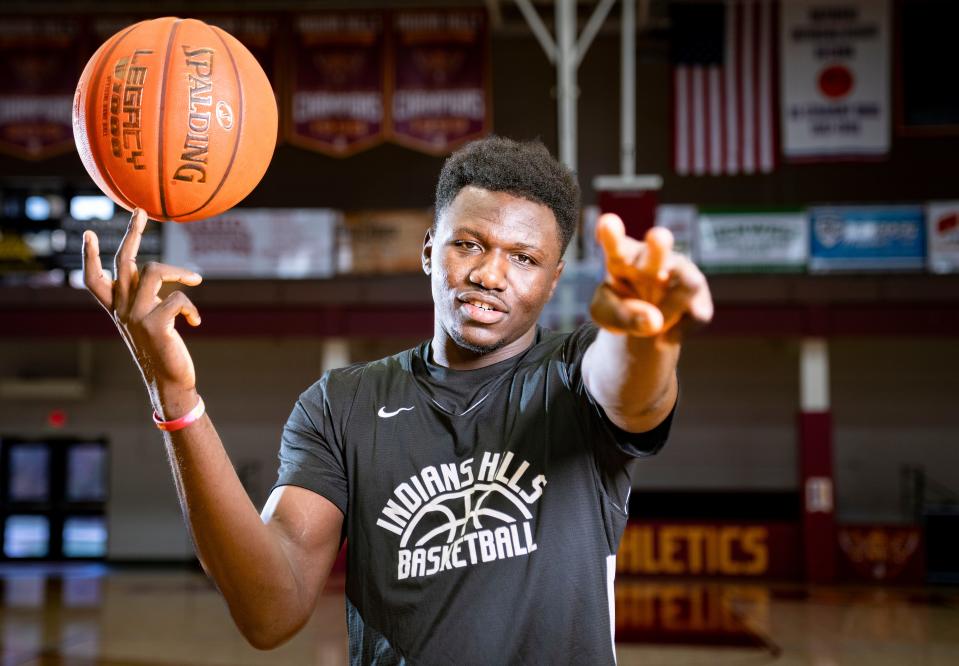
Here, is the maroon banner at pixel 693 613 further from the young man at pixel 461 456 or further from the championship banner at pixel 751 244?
the young man at pixel 461 456

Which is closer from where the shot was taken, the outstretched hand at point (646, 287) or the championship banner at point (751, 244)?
the outstretched hand at point (646, 287)

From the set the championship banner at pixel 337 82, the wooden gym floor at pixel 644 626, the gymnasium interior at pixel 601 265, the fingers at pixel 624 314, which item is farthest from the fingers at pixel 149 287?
the championship banner at pixel 337 82

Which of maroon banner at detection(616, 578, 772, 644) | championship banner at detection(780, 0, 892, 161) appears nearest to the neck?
maroon banner at detection(616, 578, 772, 644)

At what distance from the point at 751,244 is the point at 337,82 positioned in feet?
21.1

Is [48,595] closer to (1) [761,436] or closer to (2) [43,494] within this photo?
(2) [43,494]

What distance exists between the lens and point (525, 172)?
1887mm

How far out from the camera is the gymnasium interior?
12.7 meters

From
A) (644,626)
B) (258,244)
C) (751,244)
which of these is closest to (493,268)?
(644,626)

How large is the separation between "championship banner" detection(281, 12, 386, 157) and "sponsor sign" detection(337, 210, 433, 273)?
1.13 m

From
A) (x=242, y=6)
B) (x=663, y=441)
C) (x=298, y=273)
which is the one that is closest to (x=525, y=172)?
(x=663, y=441)

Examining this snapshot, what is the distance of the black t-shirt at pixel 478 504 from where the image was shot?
5.52 feet

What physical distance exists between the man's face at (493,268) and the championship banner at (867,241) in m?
12.3

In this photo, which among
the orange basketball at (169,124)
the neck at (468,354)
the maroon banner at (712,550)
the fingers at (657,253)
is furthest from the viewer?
the maroon banner at (712,550)

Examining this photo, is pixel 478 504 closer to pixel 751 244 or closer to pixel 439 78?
pixel 751 244
